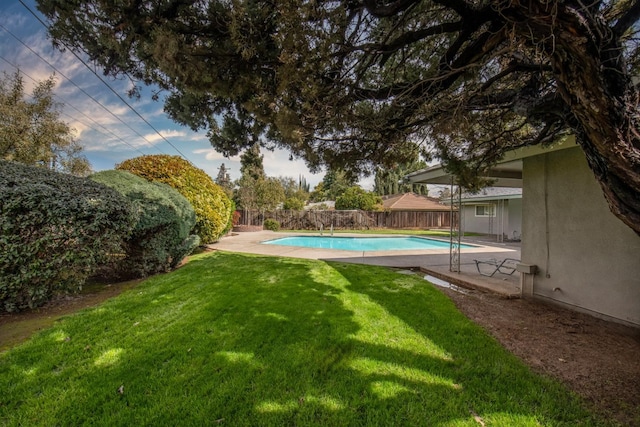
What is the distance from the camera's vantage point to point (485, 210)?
71.5ft

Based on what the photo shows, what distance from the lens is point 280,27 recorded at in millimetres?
3027

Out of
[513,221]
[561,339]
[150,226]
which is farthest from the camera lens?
[513,221]

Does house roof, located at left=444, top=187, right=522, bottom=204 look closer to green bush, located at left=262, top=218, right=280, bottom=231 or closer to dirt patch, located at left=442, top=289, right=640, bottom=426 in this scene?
dirt patch, located at left=442, top=289, right=640, bottom=426

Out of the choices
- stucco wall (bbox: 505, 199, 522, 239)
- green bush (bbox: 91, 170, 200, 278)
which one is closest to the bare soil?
green bush (bbox: 91, 170, 200, 278)

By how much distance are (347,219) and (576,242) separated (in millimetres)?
21656

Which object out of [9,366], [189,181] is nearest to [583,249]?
[9,366]

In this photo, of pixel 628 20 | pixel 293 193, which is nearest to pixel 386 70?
pixel 628 20

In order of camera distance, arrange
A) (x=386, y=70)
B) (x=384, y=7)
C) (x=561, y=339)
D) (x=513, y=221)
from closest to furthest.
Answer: (x=384, y=7) → (x=561, y=339) → (x=386, y=70) → (x=513, y=221)

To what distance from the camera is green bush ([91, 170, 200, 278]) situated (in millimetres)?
5809

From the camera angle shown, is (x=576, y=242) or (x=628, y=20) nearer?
(x=628, y=20)

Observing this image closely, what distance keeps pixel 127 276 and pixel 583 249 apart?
9439mm

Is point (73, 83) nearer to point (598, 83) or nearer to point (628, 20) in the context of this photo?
point (598, 83)

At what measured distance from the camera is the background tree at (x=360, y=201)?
26578 millimetres

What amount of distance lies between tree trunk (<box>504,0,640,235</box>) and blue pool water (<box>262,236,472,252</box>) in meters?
13.9
